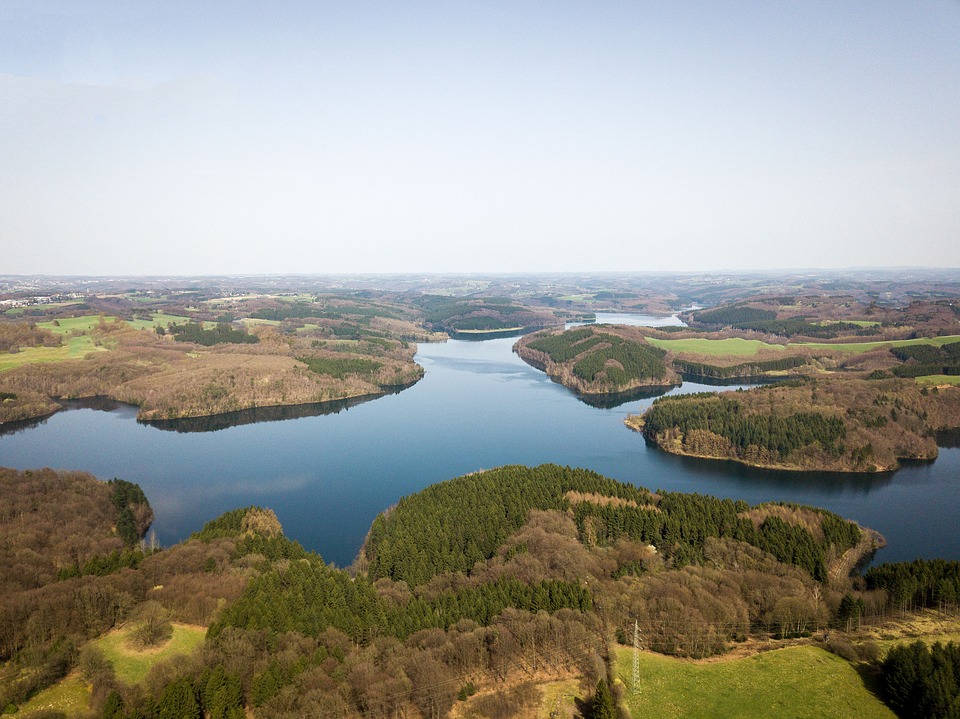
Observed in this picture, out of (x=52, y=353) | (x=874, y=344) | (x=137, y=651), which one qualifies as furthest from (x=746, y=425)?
(x=52, y=353)

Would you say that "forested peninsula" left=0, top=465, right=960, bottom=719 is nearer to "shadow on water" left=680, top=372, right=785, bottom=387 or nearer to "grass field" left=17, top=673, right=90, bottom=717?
"grass field" left=17, top=673, right=90, bottom=717

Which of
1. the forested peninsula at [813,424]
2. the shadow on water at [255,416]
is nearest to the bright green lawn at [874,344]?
the forested peninsula at [813,424]

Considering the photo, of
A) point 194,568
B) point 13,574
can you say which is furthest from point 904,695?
point 13,574

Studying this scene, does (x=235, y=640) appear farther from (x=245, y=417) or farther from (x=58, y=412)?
(x=58, y=412)

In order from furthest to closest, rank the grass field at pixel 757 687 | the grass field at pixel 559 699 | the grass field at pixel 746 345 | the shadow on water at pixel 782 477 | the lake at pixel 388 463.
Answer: the grass field at pixel 746 345 → the shadow on water at pixel 782 477 → the lake at pixel 388 463 → the grass field at pixel 559 699 → the grass field at pixel 757 687

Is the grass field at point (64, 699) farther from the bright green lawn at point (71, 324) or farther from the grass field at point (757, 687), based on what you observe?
the bright green lawn at point (71, 324)

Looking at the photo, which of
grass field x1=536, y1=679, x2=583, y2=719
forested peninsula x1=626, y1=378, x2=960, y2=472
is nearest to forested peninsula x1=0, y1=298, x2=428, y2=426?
forested peninsula x1=626, y1=378, x2=960, y2=472
